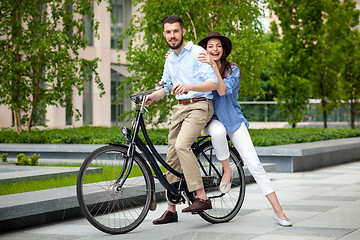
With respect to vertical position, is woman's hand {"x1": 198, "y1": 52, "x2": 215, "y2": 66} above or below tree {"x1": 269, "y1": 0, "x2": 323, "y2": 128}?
below

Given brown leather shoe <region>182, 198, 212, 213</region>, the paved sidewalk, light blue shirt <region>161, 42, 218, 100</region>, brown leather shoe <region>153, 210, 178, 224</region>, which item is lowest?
the paved sidewalk

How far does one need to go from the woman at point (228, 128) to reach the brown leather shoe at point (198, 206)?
0.38 metres

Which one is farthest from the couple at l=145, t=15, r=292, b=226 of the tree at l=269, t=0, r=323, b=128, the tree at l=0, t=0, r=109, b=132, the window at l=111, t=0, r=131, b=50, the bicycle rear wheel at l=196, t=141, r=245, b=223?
the window at l=111, t=0, r=131, b=50

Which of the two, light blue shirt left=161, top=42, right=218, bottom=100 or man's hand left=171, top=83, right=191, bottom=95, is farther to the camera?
light blue shirt left=161, top=42, right=218, bottom=100

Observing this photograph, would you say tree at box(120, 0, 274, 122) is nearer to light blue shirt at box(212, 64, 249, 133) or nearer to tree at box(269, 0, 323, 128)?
tree at box(269, 0, 323, 128)

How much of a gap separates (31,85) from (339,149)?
914cm

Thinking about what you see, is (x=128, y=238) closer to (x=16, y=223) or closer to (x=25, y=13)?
(x=16, y=223)

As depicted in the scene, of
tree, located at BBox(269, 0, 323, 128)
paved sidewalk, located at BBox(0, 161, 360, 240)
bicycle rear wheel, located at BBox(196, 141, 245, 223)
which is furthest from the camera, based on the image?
tree, located at BBox(269, 0, 323, 128)

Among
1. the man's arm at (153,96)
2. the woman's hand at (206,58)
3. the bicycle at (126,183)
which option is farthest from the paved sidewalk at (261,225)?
the woman's hand at (206,58)

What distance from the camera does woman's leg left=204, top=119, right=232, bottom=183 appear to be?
6.67 meters

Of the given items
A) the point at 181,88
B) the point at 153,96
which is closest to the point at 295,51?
the point at 153,96

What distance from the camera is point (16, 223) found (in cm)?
673

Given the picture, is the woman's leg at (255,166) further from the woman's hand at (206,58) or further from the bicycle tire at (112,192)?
the bicycle tire at (112,192)

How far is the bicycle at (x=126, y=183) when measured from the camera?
608 cm
